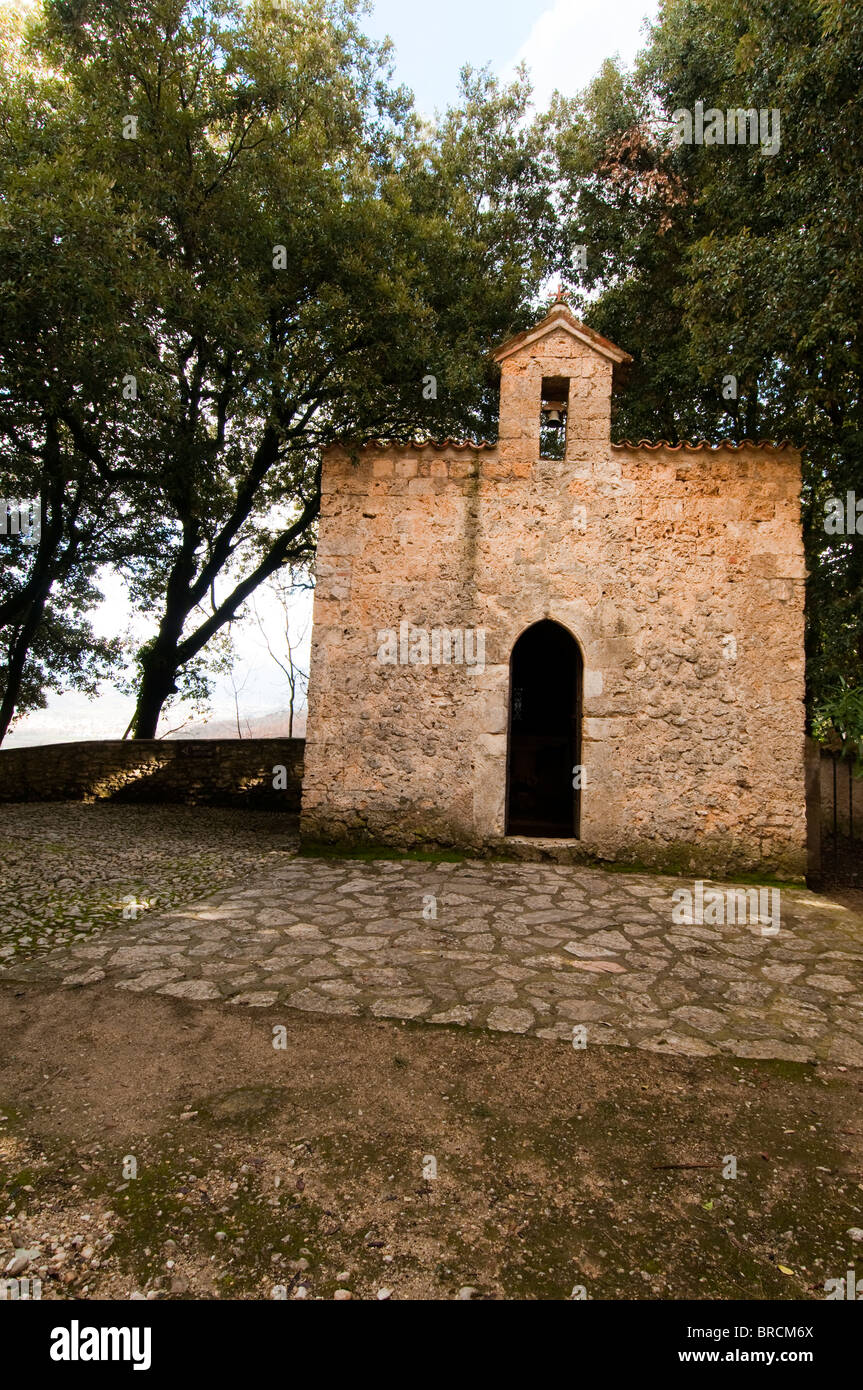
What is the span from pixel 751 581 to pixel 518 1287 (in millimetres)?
6950

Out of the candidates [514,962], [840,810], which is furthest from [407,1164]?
[840,810]

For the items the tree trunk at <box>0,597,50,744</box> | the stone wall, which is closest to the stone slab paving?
the stone wall

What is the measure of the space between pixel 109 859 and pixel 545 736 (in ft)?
20.5

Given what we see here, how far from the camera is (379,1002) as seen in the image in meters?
4.01

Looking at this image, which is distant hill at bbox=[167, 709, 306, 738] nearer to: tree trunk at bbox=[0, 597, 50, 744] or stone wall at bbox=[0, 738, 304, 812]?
stone wall at bbox=[0, 738, 304, 812]

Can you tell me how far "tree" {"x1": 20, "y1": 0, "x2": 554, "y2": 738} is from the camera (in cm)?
859

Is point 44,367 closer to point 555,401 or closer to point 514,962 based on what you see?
point 555,401

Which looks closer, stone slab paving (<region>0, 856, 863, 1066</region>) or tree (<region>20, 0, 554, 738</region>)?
stone slab paving (<region>0, 856, 863, 1066</region>)

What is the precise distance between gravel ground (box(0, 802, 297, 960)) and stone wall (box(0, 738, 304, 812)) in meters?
0.31

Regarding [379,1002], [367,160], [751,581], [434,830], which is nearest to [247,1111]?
[379,1002]

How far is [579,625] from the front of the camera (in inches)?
299

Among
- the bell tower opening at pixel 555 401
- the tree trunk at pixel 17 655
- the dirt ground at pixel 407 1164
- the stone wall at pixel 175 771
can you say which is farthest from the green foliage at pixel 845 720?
the tree trunk at pixel 17 655

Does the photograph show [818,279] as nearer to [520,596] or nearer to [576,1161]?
[520,596]

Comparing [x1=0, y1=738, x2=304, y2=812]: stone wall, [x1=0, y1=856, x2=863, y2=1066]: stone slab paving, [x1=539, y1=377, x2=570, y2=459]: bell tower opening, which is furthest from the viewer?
[x1=0, y1=738, x2=304, y2=812]: stone wall
